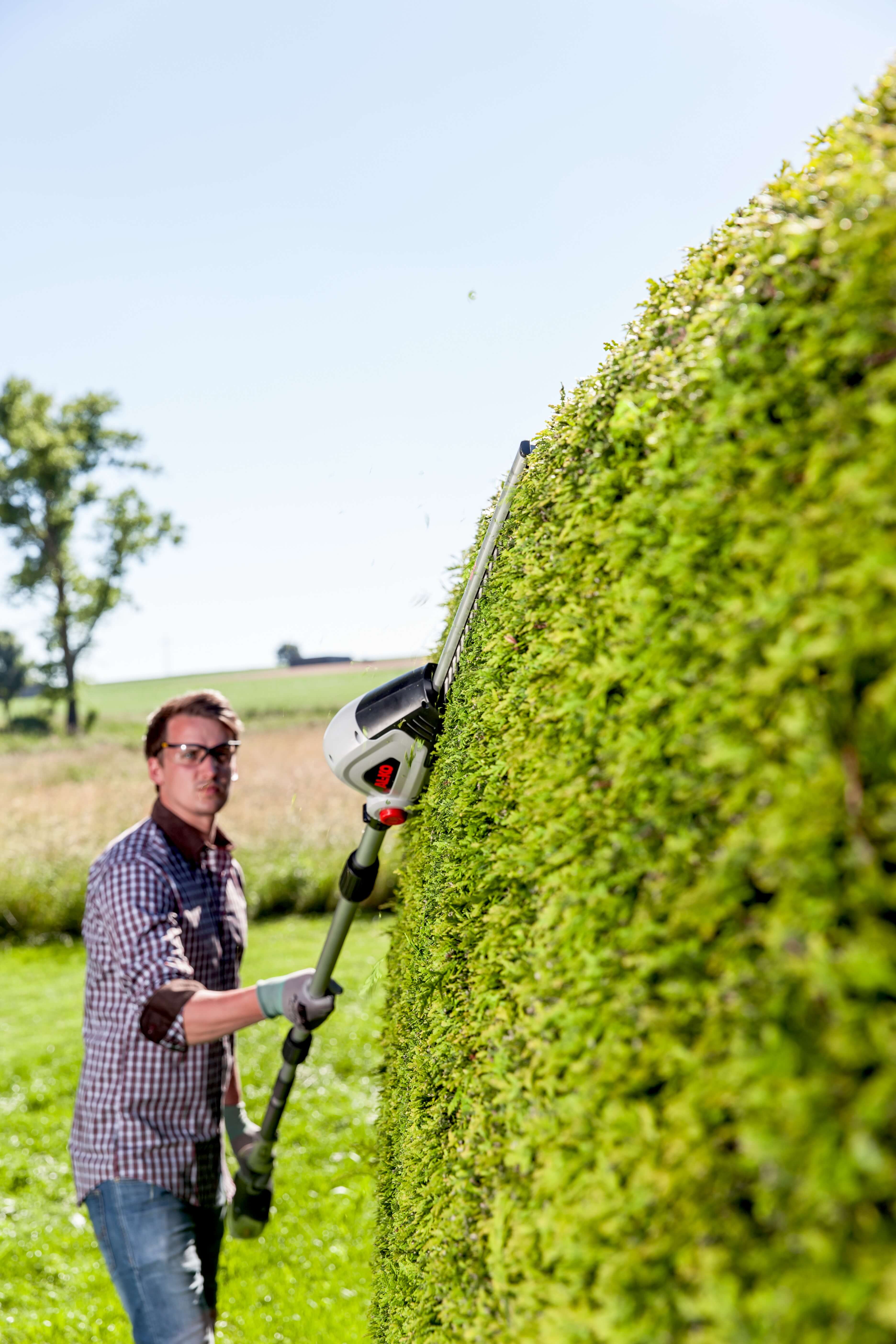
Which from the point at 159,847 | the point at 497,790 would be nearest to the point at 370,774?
the point at 497,790

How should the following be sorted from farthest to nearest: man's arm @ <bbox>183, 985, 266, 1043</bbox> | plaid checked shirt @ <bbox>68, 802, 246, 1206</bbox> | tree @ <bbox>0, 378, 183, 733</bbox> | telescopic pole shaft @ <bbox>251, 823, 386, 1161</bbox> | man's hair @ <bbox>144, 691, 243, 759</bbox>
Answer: tree @ <bbox>0, 378, 183, 733</bbox>, man's hair @ <bbox>144, 691, 243, 759</bbox>, plaid checked shirt @ <bbox>68, 802, 246, 1206</bbox>, man's arm @ <bbox>183, 985, 266, 1043</bbox>, telescopic pole shaft @ <bbox>251, 823, 386, 1161</bbox>

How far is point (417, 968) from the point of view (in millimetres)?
2471

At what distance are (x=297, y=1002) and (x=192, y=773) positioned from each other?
1.08m

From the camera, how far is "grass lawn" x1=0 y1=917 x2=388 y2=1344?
16.9 ft

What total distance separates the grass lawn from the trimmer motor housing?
607mm

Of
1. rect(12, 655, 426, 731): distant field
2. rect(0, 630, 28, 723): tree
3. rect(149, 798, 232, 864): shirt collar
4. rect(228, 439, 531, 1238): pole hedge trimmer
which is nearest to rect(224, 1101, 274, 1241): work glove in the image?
rect(149, 798, 232, 864): shirt collar

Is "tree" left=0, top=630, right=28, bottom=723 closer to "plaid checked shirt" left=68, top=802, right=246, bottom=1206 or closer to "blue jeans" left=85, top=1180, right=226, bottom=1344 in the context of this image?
"plaid checked shirt" left=68, top=802, right=246, bottom=1206

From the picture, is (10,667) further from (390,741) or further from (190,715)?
(390,741)

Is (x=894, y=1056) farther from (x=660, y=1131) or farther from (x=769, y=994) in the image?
(x=660, y=1131)

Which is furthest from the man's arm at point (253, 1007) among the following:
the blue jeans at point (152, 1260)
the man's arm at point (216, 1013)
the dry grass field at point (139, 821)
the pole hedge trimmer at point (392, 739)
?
→ the dry grass field at point (139, 821)

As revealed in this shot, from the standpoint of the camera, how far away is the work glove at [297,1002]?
3549mm

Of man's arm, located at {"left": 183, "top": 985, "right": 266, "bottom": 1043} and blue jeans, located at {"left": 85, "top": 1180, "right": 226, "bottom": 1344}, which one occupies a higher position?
man's arm, located at {"left": 183, "top": 985, "right": 266, "bottom": 1043}

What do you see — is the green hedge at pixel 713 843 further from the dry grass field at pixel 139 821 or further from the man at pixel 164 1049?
the dry grass field at pixel 139 821

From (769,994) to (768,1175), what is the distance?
161 millimetres
